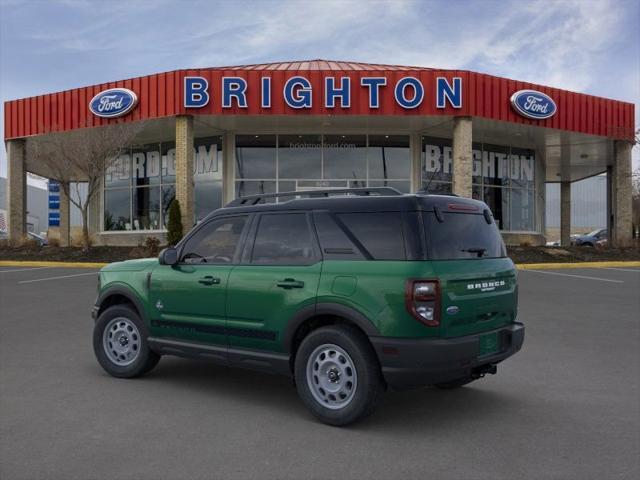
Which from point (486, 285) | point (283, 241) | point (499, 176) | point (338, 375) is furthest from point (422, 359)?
point (499, 176)

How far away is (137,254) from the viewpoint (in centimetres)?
2089

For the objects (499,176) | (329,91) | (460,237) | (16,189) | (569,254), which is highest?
(329,91)

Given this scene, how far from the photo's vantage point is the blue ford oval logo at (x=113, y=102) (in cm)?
2166

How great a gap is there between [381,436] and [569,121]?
22176 mm

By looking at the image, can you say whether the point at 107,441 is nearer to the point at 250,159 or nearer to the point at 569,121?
the point at 250,159

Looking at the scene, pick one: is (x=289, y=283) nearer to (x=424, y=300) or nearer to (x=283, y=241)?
(x=283, y=241)

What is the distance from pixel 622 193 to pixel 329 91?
14.0 m

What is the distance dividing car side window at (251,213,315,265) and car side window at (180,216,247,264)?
278 millimetres

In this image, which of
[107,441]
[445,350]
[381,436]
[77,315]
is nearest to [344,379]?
[381,436]

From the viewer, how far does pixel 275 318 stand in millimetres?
4766

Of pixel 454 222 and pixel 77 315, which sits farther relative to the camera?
pixel 77 315

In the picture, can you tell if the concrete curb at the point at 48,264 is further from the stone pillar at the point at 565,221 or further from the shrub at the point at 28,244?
the stone pillar at the point at 565,221

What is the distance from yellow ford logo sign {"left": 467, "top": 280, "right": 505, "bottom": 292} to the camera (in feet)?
14.5

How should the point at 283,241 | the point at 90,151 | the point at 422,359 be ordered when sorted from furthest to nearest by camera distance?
the point at 90,151 → the point at 283,241 → the point at 422,359
